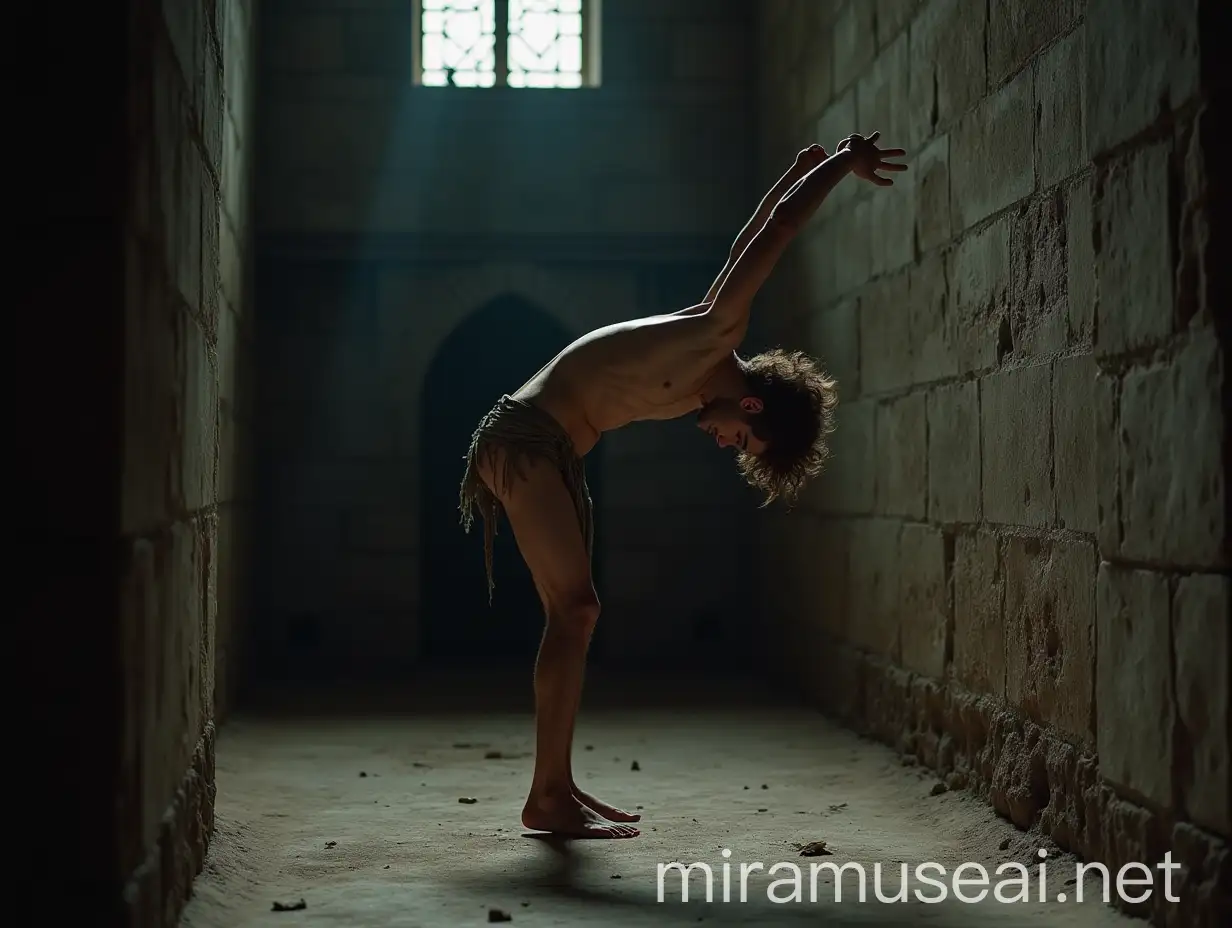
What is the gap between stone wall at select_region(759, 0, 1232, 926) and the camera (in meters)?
2.76

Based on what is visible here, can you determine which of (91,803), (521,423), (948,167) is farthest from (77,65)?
(948,167)

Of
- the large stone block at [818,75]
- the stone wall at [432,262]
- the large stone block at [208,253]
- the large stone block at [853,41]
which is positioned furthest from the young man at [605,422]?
the stone wall at [432,262]

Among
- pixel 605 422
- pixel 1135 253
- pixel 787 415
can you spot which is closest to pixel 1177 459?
pixel 1135 253

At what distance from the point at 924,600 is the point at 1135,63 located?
2298mm

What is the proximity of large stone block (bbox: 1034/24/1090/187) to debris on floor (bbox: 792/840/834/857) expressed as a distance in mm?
1836

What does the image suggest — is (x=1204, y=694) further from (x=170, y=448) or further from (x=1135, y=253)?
(x=170, y=448)

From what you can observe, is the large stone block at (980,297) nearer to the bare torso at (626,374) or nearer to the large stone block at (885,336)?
the large stone block at (885,336)

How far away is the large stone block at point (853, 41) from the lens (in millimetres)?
5634

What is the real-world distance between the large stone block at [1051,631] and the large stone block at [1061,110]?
3.21 ft

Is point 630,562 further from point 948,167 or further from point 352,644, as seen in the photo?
point 948,167

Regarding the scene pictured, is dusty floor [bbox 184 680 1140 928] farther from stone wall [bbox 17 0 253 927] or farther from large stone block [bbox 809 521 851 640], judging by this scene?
stone wall [bbox 17 0 253 927]

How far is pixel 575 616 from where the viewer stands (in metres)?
3.77

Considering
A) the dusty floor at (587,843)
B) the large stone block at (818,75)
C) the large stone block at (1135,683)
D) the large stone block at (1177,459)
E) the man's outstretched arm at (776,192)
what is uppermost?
the large stone block at (818,75)

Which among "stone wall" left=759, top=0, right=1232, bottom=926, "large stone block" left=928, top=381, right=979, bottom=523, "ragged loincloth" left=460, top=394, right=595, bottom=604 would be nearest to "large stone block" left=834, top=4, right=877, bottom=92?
"stone wall" left=759, top=0, right=1232, bottom=926
